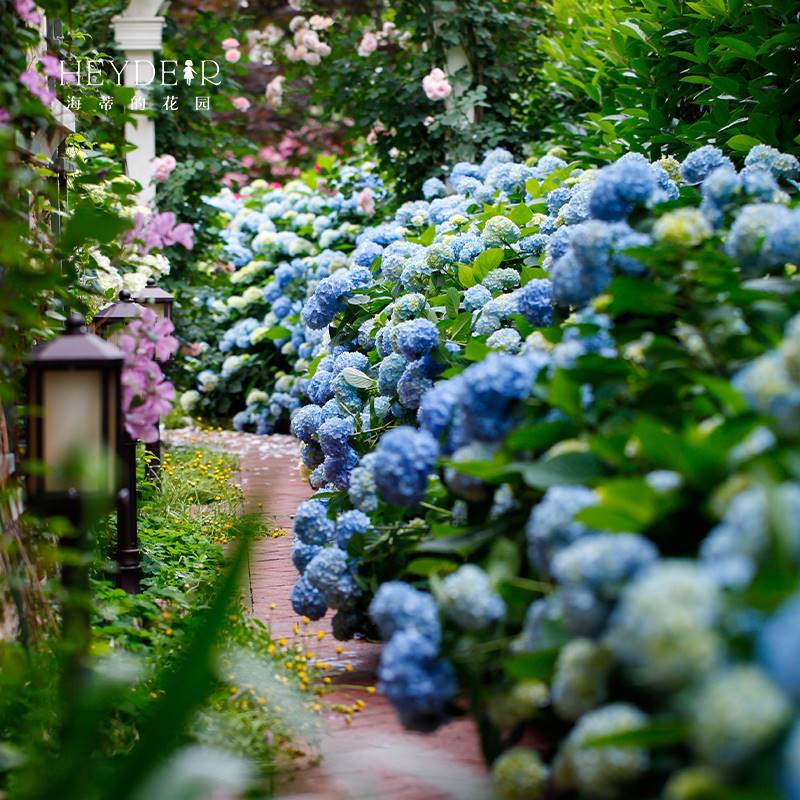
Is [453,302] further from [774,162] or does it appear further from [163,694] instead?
[163,694]

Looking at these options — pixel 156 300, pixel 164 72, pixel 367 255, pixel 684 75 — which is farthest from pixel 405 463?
pixel 164 72

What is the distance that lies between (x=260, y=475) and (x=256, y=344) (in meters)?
2.26

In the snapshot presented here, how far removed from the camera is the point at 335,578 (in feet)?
10.1

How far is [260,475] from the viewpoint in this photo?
651cm

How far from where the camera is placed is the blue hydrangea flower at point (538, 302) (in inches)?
122

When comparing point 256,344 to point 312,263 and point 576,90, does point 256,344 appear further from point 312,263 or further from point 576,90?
point 576,90

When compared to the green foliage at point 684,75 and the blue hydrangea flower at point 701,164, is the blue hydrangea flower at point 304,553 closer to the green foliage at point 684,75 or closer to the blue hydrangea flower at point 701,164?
the blue hydrangea flower at point 701,164

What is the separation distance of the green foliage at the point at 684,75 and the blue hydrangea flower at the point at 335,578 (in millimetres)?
2105

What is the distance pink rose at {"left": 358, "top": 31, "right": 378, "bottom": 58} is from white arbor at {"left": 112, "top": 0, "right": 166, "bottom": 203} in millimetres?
1409

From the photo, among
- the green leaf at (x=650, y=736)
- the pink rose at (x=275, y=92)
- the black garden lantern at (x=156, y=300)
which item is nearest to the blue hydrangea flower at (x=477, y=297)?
the black garden lantern at (x=156, y=300)

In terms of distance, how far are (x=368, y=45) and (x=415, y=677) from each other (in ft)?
22.9

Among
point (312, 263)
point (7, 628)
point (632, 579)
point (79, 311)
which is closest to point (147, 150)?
point (312, 263)

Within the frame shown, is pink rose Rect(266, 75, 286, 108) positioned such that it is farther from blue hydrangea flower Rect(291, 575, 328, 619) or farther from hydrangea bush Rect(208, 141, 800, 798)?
blue hydrangea flower Rect(291, 575, 328, 619)

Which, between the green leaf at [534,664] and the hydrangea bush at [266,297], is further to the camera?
the hydrangea bush at [266,297]
